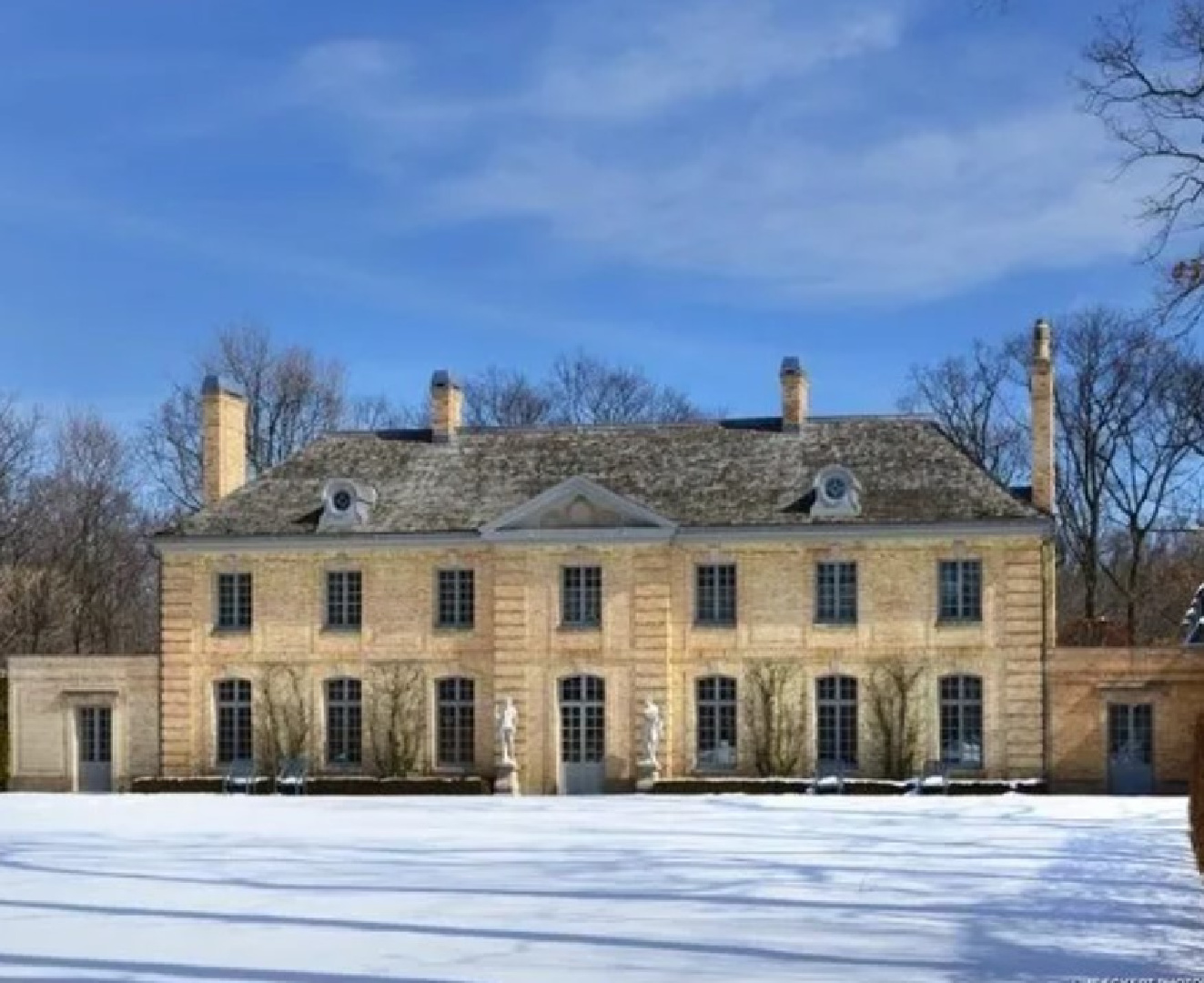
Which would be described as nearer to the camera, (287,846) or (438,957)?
(438,957)

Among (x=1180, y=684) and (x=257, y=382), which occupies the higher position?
(x=257, y=382)

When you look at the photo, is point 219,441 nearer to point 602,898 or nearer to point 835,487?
point 835,487

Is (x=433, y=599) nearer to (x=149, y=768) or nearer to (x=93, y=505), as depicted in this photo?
(x=149, y=768)

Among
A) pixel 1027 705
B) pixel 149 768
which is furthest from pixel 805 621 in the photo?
pixel 149 768

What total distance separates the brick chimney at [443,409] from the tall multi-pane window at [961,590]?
10.2 metres

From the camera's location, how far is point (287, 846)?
20.8m

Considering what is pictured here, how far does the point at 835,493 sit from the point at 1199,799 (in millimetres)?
17751

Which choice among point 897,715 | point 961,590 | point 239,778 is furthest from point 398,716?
point 961,590

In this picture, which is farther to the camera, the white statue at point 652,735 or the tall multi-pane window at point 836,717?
the tall multi-pane window at point 836,717

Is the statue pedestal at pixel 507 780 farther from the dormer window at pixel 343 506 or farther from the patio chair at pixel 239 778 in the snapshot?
the dormer window at pixel 343 506

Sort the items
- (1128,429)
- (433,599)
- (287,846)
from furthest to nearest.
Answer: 1. (1128,429)
2. (433,599)
3. (287,846)

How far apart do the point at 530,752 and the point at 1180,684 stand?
37.5 feet

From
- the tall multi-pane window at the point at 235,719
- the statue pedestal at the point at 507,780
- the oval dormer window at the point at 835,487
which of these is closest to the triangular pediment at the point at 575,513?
the oval dormer window at the point at 835,487

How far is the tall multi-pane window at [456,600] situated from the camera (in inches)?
1425
